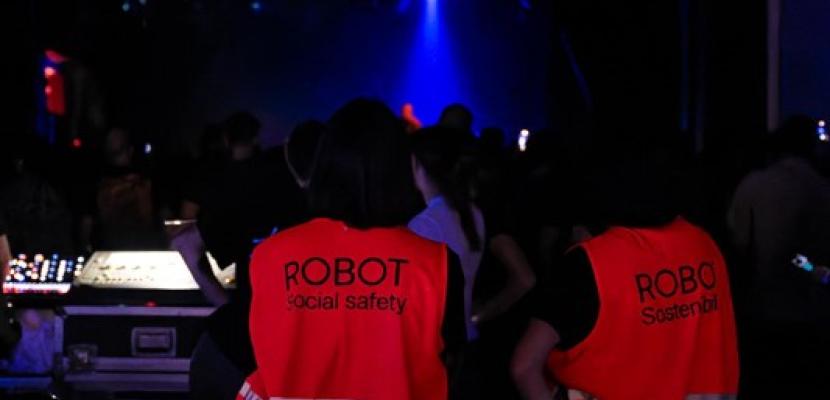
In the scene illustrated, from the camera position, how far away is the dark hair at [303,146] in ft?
11.9

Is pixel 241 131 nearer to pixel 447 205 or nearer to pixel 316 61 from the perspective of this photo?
pixel 447 205

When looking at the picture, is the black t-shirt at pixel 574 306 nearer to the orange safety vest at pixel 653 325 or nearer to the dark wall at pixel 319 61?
the orange safety vest at pixel 653 325

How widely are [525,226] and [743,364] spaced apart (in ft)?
4.49

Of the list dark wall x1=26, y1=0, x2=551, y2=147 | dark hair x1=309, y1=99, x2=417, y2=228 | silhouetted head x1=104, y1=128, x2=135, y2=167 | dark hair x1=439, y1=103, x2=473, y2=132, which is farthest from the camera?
dark wall x1=26, y1=0, x2=551, y2=147

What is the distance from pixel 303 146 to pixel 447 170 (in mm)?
657

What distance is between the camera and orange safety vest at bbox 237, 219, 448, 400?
2.71 m

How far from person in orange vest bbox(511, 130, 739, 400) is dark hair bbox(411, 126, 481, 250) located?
1.16m

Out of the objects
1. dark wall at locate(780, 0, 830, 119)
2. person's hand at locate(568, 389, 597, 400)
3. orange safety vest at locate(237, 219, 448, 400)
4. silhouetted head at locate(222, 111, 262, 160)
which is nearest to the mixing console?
silhouetted head at locate(222, 111, 262, 160)

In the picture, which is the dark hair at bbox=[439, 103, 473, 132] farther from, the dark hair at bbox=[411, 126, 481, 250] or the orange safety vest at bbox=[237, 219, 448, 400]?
the orange safety vest at bbox=[237, 219, 448, 400]

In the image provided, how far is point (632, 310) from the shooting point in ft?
9.36

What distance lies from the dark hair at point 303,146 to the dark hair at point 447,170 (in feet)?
1.45

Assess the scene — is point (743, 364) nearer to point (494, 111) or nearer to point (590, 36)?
point (590, 36)

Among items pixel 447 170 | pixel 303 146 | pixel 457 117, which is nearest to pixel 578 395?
pixel 303 146

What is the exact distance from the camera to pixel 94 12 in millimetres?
13266
